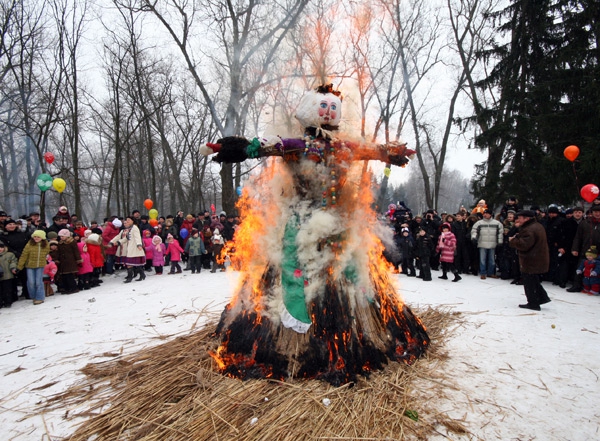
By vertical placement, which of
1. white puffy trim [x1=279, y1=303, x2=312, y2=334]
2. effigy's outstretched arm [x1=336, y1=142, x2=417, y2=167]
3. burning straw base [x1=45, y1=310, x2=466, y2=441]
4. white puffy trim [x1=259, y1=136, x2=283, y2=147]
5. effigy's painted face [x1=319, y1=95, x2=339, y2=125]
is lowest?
burning straw base [x1=45, y1=310, x2=466, y2=441]

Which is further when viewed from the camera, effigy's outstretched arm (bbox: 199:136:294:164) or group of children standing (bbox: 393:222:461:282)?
group of children standing (bbox: 393:222:461:282)

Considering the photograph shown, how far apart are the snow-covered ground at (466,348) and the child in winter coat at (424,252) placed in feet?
3.54

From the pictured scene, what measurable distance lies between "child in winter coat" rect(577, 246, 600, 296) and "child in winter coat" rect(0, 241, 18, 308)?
40.5ft

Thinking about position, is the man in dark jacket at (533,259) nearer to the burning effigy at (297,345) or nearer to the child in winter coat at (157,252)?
the burning effigy at (297,345)

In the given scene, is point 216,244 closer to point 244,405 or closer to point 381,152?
point 381,152

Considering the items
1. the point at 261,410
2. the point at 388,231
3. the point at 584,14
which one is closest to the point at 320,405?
the point at 261,410

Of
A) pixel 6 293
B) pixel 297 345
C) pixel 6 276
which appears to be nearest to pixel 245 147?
pixel 297 345

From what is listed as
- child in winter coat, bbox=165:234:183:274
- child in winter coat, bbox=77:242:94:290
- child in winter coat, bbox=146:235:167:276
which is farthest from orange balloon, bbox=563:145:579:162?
child in winter coat, bbox=77:242:94:290

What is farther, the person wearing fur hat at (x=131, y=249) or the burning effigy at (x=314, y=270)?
the person wearing fur hat at (x=131, y=249)

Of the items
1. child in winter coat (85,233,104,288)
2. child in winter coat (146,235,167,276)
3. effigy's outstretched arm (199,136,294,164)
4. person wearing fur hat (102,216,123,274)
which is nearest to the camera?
effigy's outstretched arm (199,136,294,164)

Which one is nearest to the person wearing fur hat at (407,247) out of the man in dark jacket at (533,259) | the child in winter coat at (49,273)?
the man in dark jacket at (533,259)

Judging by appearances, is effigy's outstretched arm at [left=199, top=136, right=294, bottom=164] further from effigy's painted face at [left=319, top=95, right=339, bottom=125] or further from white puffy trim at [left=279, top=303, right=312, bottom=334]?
white puffy trim at [left=279, top=303, right=312, bottom=334]

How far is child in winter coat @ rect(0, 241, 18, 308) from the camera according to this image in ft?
23.4

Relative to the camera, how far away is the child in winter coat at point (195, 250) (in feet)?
35.7
